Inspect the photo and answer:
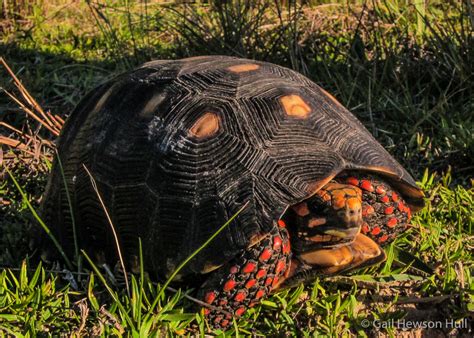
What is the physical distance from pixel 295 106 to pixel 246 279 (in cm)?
64

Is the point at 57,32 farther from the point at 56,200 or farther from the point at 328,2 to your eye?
the point at 56,200

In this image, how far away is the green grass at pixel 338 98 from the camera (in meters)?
2.38

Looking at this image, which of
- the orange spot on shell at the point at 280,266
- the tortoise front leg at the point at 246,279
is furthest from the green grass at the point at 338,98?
the orange spot on shell at the point at 280,266

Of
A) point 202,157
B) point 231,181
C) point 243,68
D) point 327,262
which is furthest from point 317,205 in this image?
point 243,68

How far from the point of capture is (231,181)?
91.5 inches

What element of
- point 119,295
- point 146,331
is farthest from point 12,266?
point 146,331

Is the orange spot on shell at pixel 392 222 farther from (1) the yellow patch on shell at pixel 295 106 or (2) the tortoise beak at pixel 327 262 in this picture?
(1) the yellow patch on shell at pixel 295 106

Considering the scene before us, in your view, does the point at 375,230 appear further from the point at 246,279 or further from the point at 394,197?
the point at 246,279

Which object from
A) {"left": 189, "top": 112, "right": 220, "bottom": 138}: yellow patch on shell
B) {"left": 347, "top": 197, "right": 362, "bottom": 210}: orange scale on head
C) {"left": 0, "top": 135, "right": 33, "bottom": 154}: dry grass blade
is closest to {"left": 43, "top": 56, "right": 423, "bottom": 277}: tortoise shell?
{"left": 189, "top": 112, "right": 220, "bottom": 138}: yellow patch on shell

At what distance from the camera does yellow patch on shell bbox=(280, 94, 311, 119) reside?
248 centimetres

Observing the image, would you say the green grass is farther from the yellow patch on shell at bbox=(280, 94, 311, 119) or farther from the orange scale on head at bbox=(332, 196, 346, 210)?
the yellow patch on shell at bbox=(280, 94, 311, 119)

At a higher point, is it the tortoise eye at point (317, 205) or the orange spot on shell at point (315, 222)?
the tortoise eye at point (317, 205)

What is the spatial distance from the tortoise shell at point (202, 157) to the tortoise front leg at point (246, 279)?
6 centimetres

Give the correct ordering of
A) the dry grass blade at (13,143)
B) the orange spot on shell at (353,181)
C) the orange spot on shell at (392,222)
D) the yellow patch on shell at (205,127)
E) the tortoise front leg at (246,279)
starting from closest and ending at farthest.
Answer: the tortoise front leg at (246,279) < the yellow patch on shell at (205,127) < the orange spot on shell at (353,181) < the orange spot on shell at (392,222) < the dry grass blade at (13,143)
